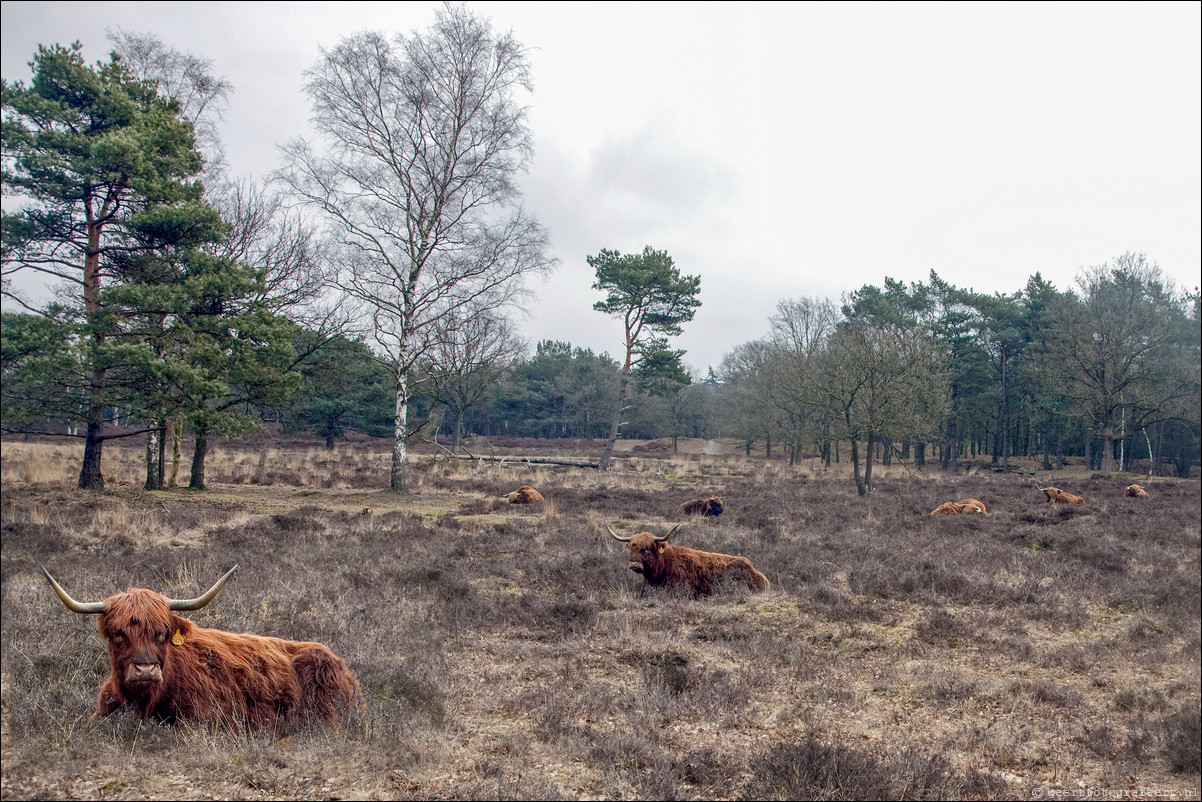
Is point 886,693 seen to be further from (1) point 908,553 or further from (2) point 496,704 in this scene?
(1) point 908,553

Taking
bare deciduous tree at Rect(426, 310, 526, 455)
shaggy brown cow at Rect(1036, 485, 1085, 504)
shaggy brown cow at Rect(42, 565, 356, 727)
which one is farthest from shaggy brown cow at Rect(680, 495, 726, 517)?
shaggy brown cow at Rect(42, 565, 356, 727)

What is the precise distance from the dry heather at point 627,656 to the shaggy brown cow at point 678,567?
0.32 metres

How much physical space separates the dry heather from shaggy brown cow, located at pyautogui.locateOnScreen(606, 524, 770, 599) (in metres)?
0.32

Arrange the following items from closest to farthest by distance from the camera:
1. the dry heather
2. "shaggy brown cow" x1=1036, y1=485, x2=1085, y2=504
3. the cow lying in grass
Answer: the dry heather < the cow lying in grass < "shaggy brown cow" x1=1036, y1=485, x2=1085, y2=504

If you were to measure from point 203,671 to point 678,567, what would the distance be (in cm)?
572

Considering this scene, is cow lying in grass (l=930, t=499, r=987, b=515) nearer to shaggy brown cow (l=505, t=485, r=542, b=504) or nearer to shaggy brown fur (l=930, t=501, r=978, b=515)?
shaggy brown fur (l=930, t=501, r=978, b=515)

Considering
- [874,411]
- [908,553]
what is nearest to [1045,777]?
[908,553]

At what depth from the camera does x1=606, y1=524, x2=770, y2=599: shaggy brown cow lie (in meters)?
8.38

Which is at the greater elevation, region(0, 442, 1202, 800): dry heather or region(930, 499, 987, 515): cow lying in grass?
region(930, 499, 987, 515): cow lying in grass

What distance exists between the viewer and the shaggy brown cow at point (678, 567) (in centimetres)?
838

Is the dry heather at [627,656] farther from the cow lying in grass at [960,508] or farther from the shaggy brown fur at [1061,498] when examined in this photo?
the shaggy brown fur at [1061,498]

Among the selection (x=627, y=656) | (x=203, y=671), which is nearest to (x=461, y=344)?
(x=627, y=656)

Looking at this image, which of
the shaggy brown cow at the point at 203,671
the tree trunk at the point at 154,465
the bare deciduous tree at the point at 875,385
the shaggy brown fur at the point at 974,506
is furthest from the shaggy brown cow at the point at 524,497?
the shaggy brown cow at the point at 203,671

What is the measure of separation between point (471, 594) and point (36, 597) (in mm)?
3949
